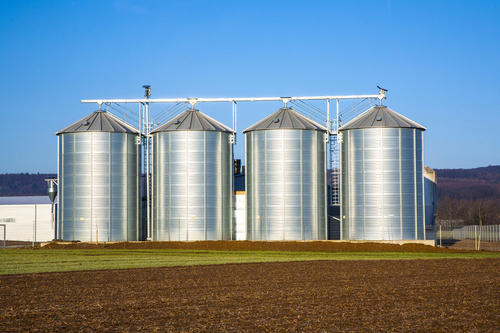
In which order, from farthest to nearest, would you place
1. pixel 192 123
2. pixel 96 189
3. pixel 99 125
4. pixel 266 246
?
pixel 99 125 → pixel 192 123 → pixel 96 189 → pixel 266 246

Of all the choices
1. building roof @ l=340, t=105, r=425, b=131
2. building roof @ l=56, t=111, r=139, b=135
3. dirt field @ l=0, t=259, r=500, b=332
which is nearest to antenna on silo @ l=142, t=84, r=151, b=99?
building roof @ l=56, t=111, r=139, b=135

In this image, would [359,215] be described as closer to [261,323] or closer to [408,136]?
[408,136]

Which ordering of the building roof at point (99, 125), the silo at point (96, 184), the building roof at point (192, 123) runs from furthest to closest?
the building roof at point (99, 125), the building roof at point (192, 123), the silo at point (96, 184)

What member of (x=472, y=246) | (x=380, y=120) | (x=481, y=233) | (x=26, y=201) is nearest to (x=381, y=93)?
(x=380, y=120)

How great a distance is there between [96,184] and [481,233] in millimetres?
57841

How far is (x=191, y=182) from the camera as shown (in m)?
68.2

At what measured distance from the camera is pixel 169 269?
1583 inches

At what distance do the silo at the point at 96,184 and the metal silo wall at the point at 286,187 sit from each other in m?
12.4

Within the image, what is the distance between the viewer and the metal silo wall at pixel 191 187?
68.1 m

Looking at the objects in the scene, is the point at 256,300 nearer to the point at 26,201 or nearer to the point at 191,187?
the point at 191,187

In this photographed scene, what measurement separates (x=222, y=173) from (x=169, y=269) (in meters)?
30.2

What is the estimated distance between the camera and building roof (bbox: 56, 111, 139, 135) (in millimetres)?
70438

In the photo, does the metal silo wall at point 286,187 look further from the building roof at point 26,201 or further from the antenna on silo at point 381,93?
the building roof at point 26,201

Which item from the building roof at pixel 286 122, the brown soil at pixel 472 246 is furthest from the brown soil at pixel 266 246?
the building roof at pixel 286 122
